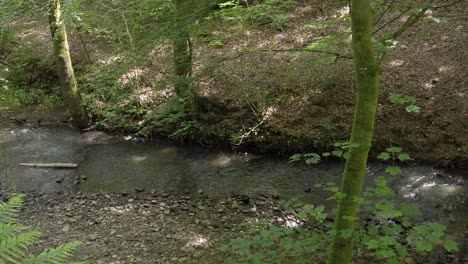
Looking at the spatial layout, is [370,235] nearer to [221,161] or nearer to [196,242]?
[196,242]

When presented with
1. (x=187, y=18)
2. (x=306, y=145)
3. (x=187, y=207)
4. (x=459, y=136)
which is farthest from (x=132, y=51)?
(x=459, y=136)

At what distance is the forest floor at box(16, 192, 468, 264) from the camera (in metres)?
5.38

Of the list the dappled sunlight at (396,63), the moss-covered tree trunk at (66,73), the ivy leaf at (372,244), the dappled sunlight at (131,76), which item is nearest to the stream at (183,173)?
the moss-covered tree trunk at (66,73)

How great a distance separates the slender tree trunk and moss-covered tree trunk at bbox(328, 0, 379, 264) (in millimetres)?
2512

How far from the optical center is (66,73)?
1005 cm

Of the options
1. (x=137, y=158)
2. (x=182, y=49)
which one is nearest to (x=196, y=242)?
(x=182, y=49)

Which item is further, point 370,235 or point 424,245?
point 370,235

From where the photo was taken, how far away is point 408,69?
8.99 m

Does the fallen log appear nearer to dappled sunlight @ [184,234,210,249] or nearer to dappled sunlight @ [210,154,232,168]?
dappled sunlight @ [210,154,232,168]

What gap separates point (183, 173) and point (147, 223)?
1967 mm

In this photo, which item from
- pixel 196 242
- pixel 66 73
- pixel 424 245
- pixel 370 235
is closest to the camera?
pixel 424 245

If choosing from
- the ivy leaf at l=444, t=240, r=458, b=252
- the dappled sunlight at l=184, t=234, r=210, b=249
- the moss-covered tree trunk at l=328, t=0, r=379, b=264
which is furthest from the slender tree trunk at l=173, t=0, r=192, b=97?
the ivy leaf at l=444, t=240, r=458, b=252

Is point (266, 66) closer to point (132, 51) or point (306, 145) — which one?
point (306, 145)

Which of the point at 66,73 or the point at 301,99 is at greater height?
the point at 66,73
